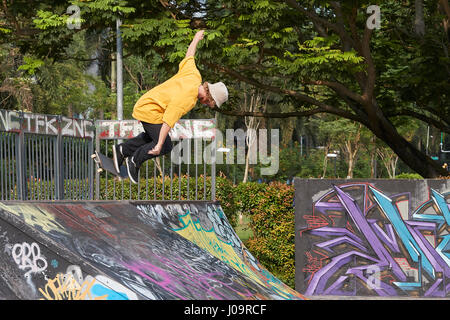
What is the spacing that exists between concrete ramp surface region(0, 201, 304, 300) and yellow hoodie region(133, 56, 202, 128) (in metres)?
1.38

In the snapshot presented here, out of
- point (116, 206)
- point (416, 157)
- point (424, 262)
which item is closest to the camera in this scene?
point (116, 206)

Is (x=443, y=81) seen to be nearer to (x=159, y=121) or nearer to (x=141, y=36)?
(x=141, y=36)

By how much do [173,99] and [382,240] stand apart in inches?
302

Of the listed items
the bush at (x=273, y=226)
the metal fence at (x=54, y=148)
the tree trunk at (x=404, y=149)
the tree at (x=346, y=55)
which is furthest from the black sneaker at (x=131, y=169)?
the tree trunk at (x=404, y=149)

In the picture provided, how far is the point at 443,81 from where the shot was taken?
1669 centimetres

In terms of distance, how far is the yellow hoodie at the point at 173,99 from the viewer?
237 inches

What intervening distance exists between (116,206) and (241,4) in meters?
7.87

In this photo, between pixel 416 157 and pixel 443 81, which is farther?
pixel 416 157

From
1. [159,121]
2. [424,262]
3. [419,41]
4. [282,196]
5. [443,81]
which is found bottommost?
[424,262]

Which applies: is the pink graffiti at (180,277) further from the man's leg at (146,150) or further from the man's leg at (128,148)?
the man's leg at (128,148)

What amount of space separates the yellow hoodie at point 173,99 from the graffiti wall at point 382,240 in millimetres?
6801

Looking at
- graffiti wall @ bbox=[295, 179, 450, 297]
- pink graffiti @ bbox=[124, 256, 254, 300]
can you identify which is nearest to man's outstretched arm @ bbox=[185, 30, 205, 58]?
pink graffiti @ bbox=[124, 256, 254, 300]
